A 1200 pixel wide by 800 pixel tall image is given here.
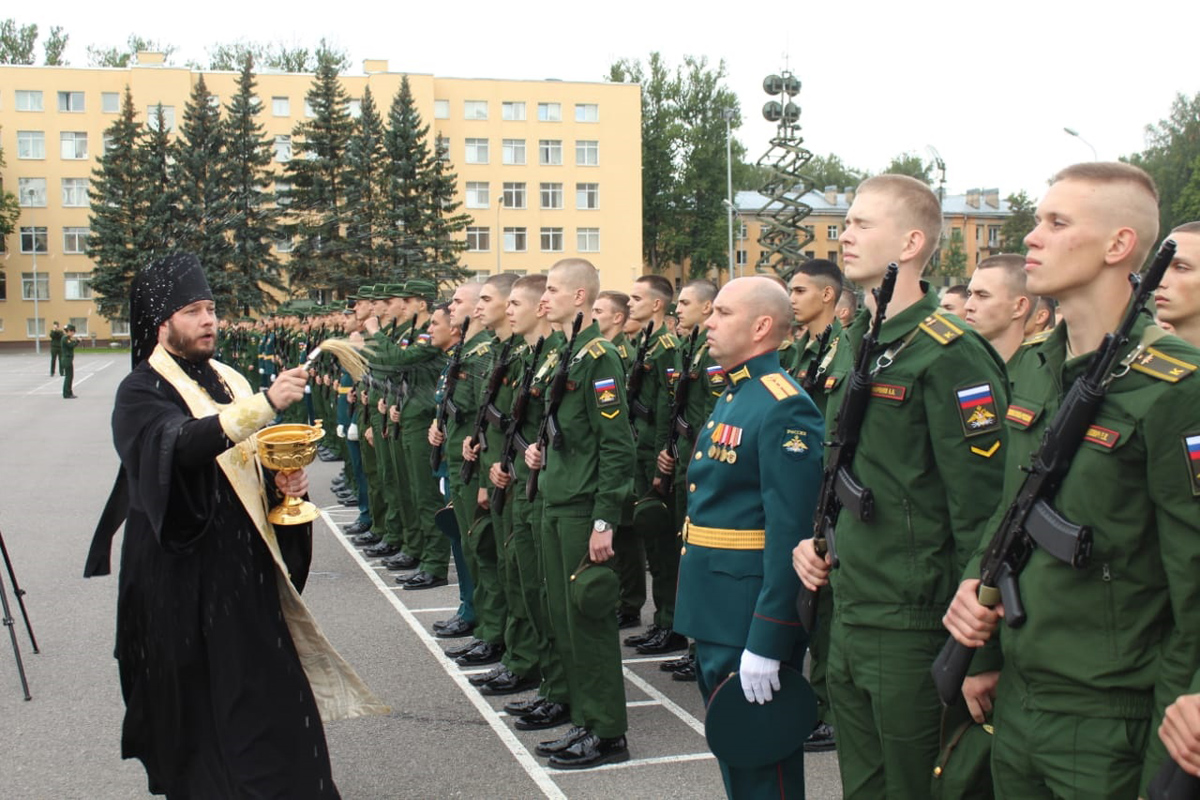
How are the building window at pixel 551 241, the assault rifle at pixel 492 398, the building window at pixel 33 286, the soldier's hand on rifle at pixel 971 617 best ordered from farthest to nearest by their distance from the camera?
the building window at pixel 551 241, the building window at pixel 33 286, the assault rifle at pixel 492 398, the soldier's hand on rifle at pixel 971 617

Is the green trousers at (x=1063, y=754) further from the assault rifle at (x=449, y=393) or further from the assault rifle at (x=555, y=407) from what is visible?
the assault rifle at (x=449, y=393)

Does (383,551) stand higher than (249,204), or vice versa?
(249,204)

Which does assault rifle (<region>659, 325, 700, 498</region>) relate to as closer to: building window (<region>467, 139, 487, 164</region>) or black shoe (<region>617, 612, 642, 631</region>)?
black shoe (<region>617, 612, 642, 631</region>)

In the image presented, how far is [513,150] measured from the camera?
6956cm

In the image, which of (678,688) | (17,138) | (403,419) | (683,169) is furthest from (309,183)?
(678,688)

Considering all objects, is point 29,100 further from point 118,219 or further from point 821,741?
point 821,741

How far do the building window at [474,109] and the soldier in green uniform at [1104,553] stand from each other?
226ft

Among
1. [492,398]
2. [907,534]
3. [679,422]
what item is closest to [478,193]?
[679,422]

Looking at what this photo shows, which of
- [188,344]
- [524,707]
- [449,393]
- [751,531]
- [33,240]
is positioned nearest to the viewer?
[751,531]

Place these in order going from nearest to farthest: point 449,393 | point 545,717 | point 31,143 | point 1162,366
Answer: point 1162,366 → point 545,717 → point 449,393 → point 31,143

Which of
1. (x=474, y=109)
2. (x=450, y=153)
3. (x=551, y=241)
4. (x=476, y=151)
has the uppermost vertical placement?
(x=474, y=109)

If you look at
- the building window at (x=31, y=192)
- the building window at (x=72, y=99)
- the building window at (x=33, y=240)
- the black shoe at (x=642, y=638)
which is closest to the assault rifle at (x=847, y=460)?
the black shoe at (x=642, y=638)

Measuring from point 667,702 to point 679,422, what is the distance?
2.12m

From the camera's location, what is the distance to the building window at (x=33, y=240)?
220 ft
